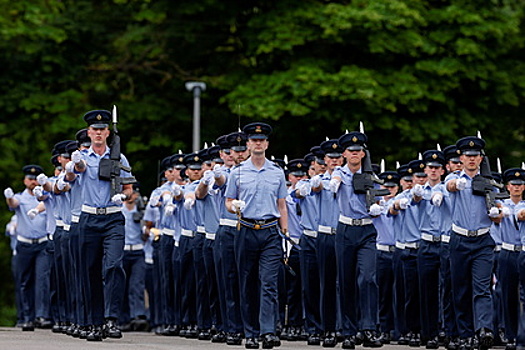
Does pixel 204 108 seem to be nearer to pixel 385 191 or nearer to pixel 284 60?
pixel 284 60

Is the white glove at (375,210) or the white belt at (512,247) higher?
the white glove at (375,210)

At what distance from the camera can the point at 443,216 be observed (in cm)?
1719

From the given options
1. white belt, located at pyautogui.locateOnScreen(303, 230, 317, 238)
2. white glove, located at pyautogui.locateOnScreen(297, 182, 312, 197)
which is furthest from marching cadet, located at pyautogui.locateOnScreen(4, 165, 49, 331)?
white glove, located at pyautogui.locateOnScreen(297, 182, 312, 197)

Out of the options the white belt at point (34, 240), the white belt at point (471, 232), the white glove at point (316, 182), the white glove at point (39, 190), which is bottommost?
the white belt at point (471, 232)

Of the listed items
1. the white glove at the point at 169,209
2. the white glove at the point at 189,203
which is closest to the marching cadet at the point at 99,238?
the white glove at the point at 189,203

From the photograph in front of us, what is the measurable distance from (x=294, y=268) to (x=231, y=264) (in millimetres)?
2741

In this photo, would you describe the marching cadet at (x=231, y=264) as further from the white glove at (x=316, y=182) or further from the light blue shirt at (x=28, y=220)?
the light blue shirt at (x=28, y=220)

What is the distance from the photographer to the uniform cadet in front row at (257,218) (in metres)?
15.3

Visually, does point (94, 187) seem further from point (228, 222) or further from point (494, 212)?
point (494, 212)

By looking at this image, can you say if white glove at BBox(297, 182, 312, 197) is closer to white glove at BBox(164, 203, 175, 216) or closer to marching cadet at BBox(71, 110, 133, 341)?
marching cadet at BBox(71, 110, 133, 341)

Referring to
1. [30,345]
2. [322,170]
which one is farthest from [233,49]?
[30,345]

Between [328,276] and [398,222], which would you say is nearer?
[328,276]

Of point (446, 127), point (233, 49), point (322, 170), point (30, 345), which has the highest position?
point (233, 49)

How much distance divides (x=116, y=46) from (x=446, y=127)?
308 inches
